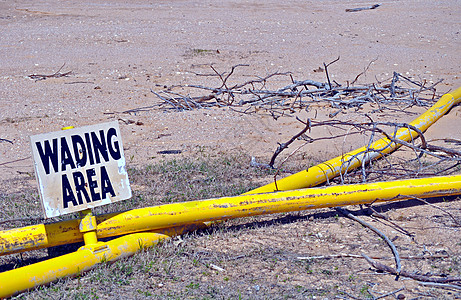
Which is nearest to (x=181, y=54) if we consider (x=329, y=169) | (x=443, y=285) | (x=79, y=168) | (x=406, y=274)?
(x=329, y=169)

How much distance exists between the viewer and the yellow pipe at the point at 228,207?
9.50ft

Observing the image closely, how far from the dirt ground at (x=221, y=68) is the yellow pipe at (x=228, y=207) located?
0.67 feet

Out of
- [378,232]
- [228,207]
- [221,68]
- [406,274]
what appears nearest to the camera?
[406,274]

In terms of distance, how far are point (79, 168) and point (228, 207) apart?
36.3 inches

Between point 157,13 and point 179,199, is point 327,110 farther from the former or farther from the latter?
point 157,13

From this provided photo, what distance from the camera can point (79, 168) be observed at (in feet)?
9.42

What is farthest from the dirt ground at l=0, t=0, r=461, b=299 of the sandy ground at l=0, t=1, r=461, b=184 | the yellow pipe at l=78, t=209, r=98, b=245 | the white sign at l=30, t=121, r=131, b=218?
the white sign at l=30, t=121, r=131, b=218

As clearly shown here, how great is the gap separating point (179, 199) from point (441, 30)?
10.2m

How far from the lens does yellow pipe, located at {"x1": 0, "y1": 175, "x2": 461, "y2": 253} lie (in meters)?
2.89

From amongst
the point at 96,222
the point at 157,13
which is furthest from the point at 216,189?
the point at 157,13

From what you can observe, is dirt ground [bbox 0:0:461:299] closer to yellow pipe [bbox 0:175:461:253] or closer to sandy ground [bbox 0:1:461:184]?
sandy ground [bbox 0:1:461:184]

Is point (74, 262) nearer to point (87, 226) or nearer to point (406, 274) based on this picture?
point (87, 226)

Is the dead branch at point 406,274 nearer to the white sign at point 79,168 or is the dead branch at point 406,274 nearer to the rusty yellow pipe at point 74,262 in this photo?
the rusty yellow pipe at point 74,262

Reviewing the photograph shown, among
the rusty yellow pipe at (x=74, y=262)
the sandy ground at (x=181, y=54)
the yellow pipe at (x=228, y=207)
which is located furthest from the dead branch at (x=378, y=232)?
the sandy ground at (x=181, y=54)
